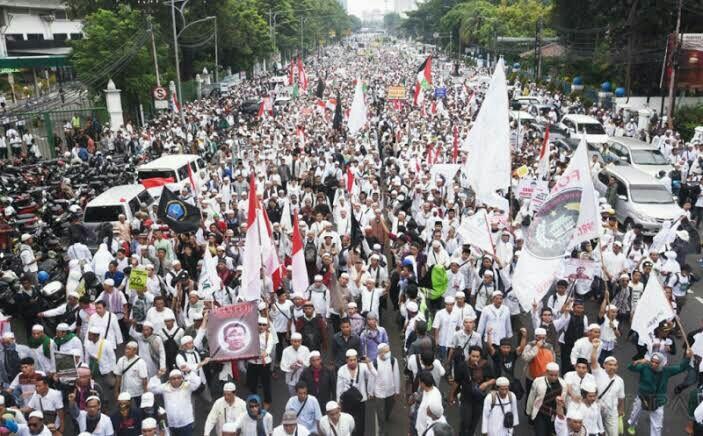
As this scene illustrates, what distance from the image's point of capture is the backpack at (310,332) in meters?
8.17

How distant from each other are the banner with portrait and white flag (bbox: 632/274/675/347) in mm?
4169

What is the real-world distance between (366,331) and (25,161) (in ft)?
56.3

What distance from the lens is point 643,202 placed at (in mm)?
15211

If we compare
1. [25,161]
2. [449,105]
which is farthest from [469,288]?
[449,105]

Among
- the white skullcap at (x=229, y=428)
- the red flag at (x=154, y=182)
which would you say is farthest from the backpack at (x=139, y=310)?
the red flag at (x=154, y=182)

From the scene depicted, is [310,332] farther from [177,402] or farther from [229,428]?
[229,428]

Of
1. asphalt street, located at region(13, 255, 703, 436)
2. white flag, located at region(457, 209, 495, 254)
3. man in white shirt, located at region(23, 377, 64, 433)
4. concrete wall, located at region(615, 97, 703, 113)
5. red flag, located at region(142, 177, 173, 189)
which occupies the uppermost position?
white flag, located at region(457, 209, 495, 254)

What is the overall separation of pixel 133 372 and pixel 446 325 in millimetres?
3424

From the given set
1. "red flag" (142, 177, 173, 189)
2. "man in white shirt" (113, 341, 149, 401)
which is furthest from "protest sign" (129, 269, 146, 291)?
"red flag" (142, 177, 173, 189)

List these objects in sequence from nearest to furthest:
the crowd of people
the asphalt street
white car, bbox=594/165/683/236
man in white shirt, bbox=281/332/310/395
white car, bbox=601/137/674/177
A: the crowd of people < man in white shirt, bbox=281/332/310/395 < the asphalt street < white car, bbox=594/165/683/236 < white car, bbox=601/137/674/177

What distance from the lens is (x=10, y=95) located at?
42.3 metres

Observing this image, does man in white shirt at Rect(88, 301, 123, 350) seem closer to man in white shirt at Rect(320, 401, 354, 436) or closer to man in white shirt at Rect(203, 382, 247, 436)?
man in white shirt at Rect(203, 382, 247, 436)

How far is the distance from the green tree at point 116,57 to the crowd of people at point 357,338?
19.3 m

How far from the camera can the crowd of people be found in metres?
6.44
